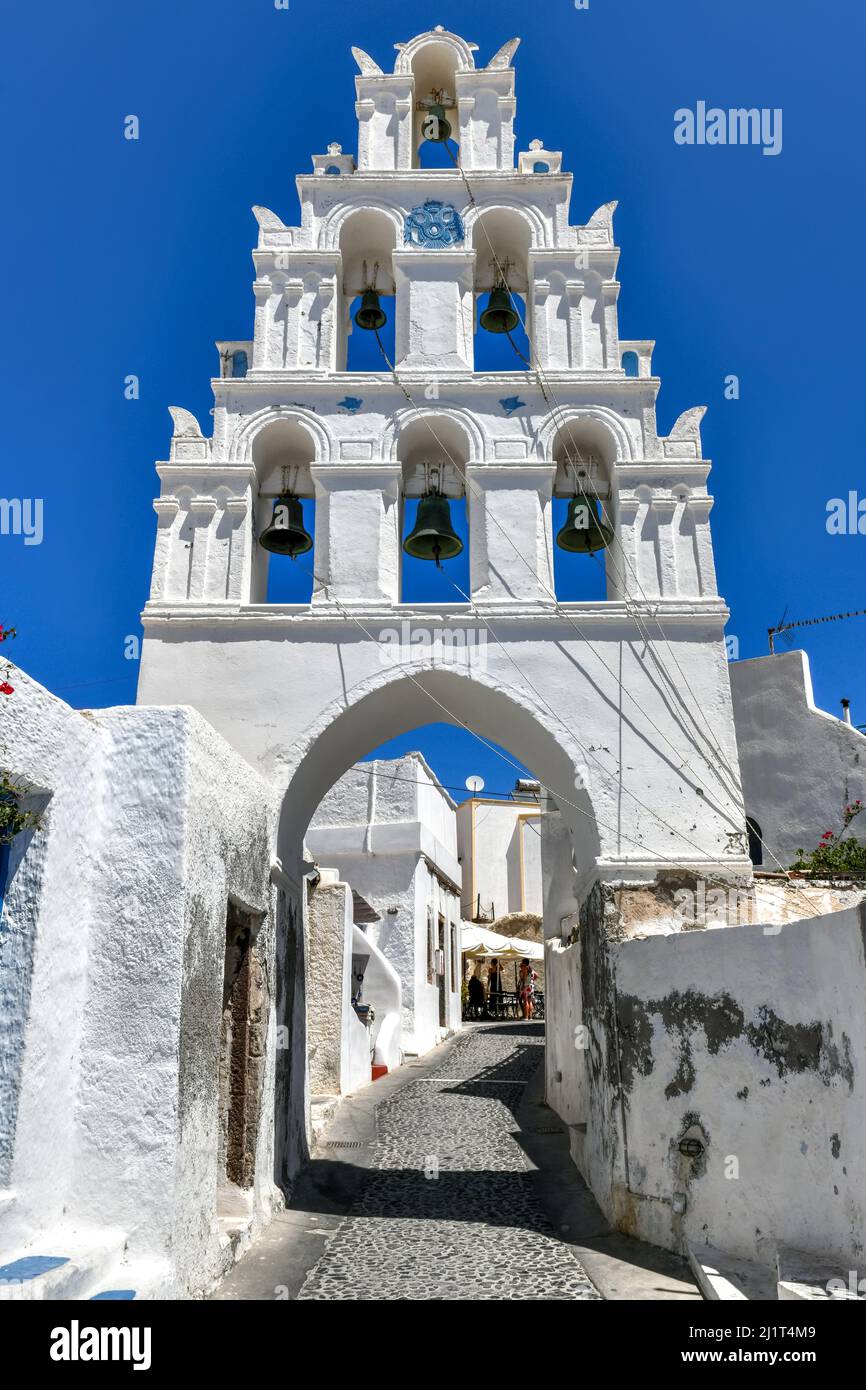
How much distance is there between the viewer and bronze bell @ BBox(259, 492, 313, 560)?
845 cm

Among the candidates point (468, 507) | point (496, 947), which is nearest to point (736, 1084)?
point (468, 507)

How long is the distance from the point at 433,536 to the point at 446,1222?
16.4 feet

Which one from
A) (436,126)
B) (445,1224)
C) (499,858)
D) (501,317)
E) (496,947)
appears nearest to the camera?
(445,1224)

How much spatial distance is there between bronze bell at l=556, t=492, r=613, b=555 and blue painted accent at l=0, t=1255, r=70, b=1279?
626cm

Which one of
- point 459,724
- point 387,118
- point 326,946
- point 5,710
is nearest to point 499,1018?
point 326,946

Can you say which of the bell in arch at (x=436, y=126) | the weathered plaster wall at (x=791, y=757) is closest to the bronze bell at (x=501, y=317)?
the bell in arch at (x=436, y=126)

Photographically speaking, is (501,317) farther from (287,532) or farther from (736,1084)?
(736,1084)

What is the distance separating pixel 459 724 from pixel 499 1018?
19550 mm

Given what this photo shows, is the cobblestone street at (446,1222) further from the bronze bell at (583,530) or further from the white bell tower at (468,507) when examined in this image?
the bronze bell at (583,530)

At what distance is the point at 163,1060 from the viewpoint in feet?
16.0

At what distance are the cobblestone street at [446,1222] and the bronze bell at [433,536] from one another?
4792 millimetres

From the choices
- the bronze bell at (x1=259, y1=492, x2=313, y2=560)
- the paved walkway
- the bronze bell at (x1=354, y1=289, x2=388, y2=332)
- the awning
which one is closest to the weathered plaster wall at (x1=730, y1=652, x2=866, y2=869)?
the paved walkway

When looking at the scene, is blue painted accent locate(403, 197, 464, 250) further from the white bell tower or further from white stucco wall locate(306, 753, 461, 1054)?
white stucco wall locate(306, 753, 461, 1054)

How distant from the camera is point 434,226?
9.25m
